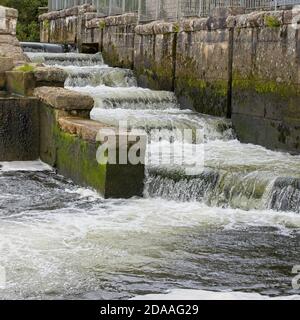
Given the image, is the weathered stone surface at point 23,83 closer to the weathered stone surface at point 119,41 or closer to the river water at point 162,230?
the river water at point 162,230

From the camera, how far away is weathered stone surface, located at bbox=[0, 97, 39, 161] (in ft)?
38.6

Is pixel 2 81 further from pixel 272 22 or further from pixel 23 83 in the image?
pixel 272 22

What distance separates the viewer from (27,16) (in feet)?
112

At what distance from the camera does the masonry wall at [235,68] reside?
1168 cm

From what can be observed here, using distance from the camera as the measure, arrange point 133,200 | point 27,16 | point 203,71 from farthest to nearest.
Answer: point 27,16 < point 203,71 < point 133,200

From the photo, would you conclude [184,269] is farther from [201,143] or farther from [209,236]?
[201,143]

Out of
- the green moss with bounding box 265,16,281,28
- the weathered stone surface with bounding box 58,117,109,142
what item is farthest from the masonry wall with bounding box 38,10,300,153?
the weathered stone surface with bounding box 58,117,109,142

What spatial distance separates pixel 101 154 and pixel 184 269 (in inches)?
127

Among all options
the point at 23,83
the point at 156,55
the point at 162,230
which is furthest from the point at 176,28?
the point at 162,230

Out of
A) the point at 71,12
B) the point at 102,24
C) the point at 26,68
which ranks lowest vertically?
the point at 26,68

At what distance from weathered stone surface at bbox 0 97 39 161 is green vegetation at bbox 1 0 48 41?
20971mm

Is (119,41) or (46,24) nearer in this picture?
(119,41)

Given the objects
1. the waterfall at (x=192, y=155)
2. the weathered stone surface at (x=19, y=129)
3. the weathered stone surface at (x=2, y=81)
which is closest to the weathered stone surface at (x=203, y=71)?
the waterfall at (x=192, y=155)

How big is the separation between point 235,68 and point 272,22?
1504 millimetres
